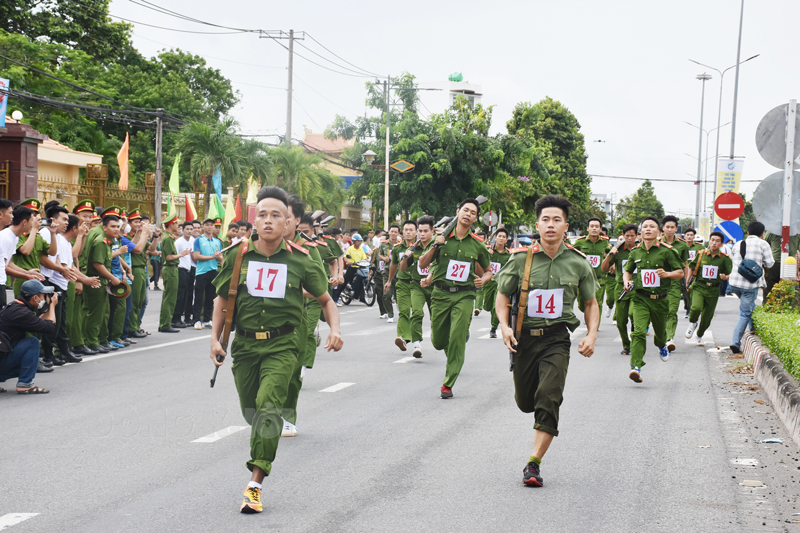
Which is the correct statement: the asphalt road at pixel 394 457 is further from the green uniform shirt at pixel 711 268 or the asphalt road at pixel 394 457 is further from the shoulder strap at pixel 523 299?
the green uniform shirt at pixel 711 268

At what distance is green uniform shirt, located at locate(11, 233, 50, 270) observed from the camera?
393 inches

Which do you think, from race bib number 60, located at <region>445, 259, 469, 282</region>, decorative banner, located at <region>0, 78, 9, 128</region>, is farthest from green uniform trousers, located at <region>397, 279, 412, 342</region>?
decorative banner, located at <region>0, 78, 9, 128</region>

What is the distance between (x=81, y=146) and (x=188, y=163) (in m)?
7.03

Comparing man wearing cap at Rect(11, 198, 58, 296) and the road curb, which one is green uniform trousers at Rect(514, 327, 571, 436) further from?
man wearing cap at Rect(11, 198, 58, 296)

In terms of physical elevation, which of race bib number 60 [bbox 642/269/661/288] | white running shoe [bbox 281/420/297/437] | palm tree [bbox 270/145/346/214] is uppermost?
palm tree [bbox 270/145/346/214]

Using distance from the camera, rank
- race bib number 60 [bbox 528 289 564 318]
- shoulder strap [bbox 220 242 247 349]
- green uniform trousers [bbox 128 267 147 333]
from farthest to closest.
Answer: green uniform trousers [bbox 128 267 147 333] < race bib number 60 [bbox 528 289 564 318] < shoulder strap [bbox 220 242 247 349]

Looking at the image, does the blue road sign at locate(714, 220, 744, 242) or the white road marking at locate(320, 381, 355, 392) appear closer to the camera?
the white road marking at locate(320, 381, 355, 392)

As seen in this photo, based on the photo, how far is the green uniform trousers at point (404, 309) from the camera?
40.4ft

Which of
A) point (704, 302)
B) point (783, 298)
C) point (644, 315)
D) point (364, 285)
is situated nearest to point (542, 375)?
point (644, 315)

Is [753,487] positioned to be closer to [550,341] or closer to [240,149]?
[550,341]

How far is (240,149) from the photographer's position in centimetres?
3644

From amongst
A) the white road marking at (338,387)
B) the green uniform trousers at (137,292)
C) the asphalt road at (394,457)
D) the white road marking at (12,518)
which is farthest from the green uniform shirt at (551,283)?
the green uniform trousers at (137,292)

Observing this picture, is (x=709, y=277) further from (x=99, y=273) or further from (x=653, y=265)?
(x=99, y=273)

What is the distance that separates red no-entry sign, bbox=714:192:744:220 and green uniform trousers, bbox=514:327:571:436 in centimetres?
972
